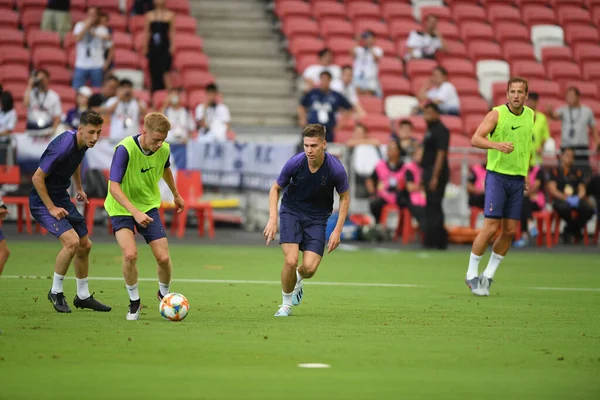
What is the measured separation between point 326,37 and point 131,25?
16.0ft

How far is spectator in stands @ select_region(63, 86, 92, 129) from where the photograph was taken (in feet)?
67.5

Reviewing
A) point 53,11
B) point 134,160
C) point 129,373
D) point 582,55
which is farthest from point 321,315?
point 582,55

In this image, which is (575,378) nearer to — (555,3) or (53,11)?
(53,11)

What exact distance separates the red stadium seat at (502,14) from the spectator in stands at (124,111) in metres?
12.0

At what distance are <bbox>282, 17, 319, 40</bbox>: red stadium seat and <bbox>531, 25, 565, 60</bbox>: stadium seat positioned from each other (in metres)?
6.45

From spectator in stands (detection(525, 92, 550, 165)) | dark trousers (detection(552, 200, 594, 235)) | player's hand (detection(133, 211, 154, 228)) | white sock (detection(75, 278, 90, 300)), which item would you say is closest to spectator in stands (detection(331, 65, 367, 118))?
spectator in stands (detection(525, 92, 550, 165))

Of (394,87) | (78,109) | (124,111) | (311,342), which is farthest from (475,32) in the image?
(311,342)

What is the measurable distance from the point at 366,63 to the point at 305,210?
14.4 meters

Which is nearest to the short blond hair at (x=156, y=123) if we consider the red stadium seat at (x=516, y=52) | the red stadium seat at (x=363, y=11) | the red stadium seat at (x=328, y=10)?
the red stadium seat at (x=328, y=10)

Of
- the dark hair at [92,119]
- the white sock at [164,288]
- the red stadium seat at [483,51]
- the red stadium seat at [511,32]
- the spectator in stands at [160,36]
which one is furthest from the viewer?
the red stadium seat at [511,32]

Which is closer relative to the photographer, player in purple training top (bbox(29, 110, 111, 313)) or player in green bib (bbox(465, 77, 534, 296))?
player in purple training top (bbox(29, 110, 111, 313))

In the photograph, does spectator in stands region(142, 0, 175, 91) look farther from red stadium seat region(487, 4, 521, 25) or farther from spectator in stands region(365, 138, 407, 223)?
red stadium seat region(487, 4, 521, 25)

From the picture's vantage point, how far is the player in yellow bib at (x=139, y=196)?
945 centimetres

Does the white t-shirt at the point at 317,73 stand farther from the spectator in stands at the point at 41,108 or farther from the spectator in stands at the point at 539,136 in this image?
the spectator in stands at the point at 41,108
